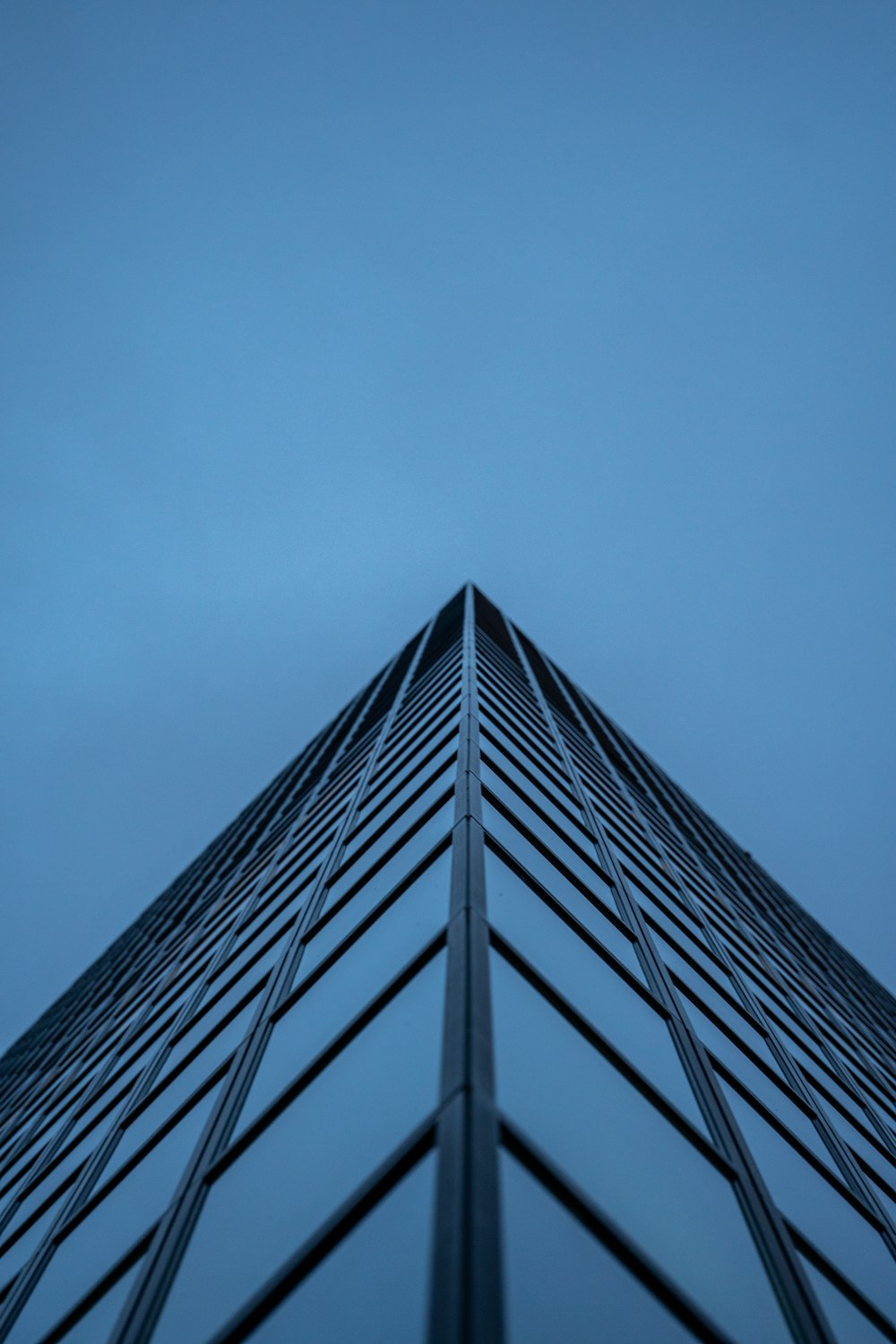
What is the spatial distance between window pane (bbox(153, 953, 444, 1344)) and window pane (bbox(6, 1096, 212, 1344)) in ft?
4.71

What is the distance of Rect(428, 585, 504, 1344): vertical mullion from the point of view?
3322 millimetres

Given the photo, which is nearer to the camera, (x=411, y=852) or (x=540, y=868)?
(x=540, y=868)

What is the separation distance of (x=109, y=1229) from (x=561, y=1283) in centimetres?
521

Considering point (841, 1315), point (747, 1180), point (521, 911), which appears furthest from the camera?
point (521, 911)

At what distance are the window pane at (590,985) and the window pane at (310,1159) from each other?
109cm

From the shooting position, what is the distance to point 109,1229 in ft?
23.9

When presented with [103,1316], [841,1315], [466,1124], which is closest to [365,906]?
[103,1316]

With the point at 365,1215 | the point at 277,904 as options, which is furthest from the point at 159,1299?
the point at 277,904

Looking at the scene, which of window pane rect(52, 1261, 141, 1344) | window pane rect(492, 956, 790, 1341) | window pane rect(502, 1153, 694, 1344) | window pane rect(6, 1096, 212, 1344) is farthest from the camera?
window pane rect(6, 1096, 212, 1344)

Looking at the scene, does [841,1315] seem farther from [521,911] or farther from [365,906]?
[365,906]

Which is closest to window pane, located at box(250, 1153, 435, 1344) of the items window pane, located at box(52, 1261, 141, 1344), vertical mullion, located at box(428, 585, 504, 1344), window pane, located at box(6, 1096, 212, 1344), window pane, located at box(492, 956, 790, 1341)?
vertical mullion, located at box(428, 585, 504, 1344)

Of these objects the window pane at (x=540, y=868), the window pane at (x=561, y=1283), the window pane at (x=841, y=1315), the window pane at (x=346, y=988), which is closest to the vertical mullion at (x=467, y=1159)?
the window pane at (x=561, y=1283)

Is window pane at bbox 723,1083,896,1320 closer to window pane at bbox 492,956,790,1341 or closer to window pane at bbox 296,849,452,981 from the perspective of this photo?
window pane at bbox 492,956,790,1341

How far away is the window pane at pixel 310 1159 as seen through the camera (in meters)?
4.65
